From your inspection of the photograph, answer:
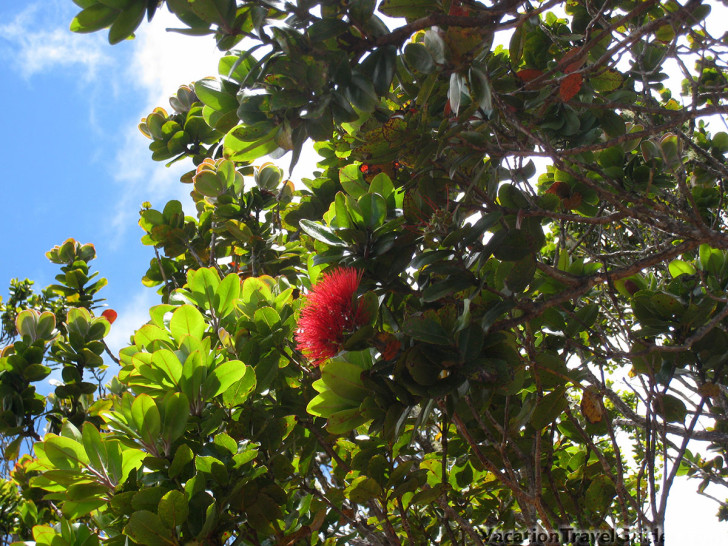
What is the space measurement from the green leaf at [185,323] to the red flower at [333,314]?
53 cm

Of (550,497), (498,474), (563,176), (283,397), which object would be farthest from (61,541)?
(563,176)

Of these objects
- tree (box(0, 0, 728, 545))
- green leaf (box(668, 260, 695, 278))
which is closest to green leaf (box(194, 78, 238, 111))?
tree (box(0, 0, 728, 545))

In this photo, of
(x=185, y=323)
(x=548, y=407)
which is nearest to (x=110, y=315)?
(x=185, y=323)

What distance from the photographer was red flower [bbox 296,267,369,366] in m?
1.40

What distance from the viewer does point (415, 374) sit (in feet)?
4.27

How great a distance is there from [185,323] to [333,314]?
0.65m

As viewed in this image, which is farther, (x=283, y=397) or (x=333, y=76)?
(x=283, y=397)

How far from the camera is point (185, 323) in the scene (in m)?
1.80

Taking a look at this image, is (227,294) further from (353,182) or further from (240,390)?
(353,182)

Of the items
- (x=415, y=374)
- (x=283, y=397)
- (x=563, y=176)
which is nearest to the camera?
(x=415, y=374)

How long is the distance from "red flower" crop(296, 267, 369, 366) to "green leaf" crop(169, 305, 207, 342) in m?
0.53

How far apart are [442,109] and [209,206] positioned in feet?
6.83

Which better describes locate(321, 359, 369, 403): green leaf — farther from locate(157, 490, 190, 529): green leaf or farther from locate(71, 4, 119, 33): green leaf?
locate(71, 4, 119, 33): green leaf

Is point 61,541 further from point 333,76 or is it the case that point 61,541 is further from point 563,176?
point 563,176
